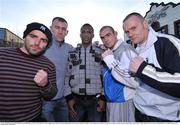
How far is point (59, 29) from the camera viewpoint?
528 centimetres

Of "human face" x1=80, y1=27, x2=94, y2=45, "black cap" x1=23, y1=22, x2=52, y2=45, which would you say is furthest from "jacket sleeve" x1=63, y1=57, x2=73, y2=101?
"black cap" x1=23, y1=22, x2=52, y2=45

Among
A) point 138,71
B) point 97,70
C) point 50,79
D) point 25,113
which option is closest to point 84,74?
point 97,70

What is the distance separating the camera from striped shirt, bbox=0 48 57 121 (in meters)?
3.12

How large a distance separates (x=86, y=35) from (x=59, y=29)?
1.67 ft

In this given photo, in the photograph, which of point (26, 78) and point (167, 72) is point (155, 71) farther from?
point (26, 78)

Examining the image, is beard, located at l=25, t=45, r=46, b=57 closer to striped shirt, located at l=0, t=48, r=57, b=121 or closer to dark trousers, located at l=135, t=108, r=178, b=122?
striped shirt, located at l=0, t=48, r=57, b=121

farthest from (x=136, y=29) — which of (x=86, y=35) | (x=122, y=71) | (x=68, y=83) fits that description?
(x=68, y=83)

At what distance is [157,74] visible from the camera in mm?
2766

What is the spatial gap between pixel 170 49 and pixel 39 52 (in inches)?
60.1

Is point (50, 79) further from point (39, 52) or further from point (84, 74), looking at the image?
point (84, 74)

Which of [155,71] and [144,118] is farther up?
[155,71]

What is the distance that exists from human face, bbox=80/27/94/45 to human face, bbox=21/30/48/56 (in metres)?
1.89

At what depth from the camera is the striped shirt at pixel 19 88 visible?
3.12 metres

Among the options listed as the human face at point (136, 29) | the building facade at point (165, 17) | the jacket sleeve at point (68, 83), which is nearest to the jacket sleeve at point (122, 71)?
the human face at point (136, 29)
